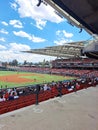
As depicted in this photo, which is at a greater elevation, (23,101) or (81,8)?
(81,8)

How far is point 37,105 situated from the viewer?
9.10 m

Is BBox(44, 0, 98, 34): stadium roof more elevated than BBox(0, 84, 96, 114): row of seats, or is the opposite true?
BBox(44, 0, 98, 34): stadium roof

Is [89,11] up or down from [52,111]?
up

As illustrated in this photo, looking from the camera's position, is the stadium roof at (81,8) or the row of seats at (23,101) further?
the row of seats at (23,101)

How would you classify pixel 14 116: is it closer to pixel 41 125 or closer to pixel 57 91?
pixel 41 125

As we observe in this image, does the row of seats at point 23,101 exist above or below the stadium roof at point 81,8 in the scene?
below

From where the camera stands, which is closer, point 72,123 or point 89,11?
point 72,123

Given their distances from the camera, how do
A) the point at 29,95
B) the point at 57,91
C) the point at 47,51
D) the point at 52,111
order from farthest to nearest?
the point at 47,51, the point at 57,91, the point at 29,95, the point at 52,111

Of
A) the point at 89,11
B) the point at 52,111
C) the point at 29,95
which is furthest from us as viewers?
the point at 29,95

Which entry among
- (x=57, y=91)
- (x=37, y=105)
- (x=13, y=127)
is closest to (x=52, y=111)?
(x=37, y=105)

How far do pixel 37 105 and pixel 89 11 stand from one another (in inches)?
195

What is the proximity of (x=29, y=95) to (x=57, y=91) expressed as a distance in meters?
2.61

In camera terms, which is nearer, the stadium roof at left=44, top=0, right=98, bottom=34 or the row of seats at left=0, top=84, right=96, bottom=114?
the stadium roof at left=44, top=0, right=98, bottom=34

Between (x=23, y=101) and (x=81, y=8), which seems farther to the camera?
(x=23, y=101)
